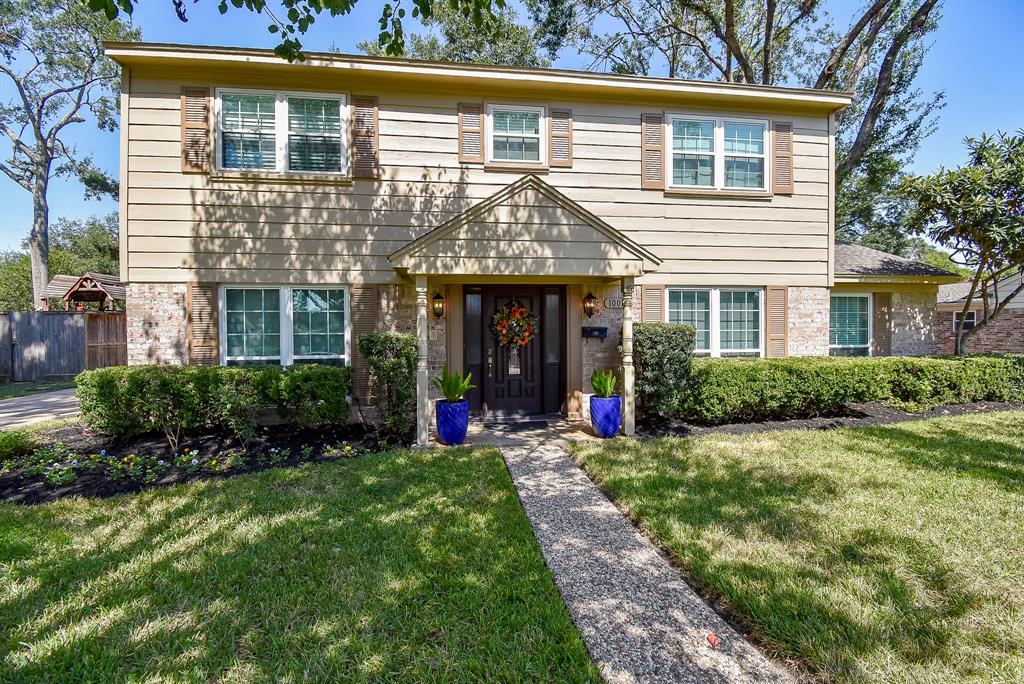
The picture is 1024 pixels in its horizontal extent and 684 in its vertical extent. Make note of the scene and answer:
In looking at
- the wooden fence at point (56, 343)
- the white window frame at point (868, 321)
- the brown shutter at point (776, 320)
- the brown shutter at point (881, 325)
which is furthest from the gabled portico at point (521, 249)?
the wooden fence at point (56, 343)

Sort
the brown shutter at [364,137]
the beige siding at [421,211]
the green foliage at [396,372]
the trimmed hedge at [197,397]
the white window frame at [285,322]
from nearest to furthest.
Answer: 1. the trimmed hedge at [197,397]
2. the green foliage at [396,372]
3. the beige siding at [421,211]
4. the white window frame at [285,322]
5. the brown shutter at [364,137]

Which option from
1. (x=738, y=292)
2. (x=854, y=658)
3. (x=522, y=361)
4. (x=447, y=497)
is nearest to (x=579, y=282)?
(x=522, y=361)

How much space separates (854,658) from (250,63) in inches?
356

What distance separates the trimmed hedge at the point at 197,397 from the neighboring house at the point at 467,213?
101 cm

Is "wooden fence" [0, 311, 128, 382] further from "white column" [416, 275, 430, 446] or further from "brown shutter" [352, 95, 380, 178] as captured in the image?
"white column" [416, 275, 430, 446]

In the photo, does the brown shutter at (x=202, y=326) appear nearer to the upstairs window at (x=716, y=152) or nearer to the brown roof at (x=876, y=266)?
the upstairs window at (x=716, y=152)

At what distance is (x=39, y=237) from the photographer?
18.2m

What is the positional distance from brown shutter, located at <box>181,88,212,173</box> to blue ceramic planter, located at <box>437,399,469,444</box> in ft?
16.7

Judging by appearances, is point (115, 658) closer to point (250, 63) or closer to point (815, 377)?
point (250, 63)

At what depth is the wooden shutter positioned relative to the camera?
774cm

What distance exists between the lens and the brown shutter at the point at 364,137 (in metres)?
7.06

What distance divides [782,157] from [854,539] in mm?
7065

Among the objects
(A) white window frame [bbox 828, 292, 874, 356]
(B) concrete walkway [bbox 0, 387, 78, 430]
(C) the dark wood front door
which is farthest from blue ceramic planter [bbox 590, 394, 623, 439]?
(B) concrete walkway [bbox 0, 387, 78, 430]

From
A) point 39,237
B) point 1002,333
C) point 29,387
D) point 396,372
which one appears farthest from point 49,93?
point 1002,333
